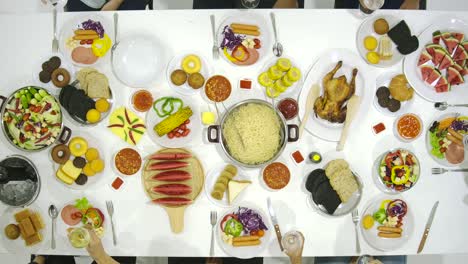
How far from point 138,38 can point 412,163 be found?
1849 millimetres

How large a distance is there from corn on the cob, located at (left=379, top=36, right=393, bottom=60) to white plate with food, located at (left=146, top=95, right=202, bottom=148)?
1.19m

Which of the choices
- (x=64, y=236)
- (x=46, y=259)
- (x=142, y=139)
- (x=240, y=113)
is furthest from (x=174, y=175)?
(x=46, y=259)

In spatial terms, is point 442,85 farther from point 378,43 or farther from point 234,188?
point 234,188

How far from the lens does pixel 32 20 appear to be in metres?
2.43

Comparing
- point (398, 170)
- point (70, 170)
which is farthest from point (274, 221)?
point (70, 170)

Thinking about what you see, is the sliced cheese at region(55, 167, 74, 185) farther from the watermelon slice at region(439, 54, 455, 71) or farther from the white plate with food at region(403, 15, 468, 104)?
the watermelon slice at region(439, 54, 455, 71)

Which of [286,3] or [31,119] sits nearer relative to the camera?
[31,119]

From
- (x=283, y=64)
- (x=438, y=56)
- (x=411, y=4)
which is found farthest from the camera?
(x=411, y=4)

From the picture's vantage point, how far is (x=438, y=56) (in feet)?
7.77

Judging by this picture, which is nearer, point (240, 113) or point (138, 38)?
point (240, 113)

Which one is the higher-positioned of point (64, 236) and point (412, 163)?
point (412, 163)

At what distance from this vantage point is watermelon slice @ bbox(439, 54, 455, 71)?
2.36 metres

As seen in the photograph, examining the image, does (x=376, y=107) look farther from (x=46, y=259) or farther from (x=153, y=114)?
(x=46, y=259)

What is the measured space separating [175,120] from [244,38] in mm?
671
